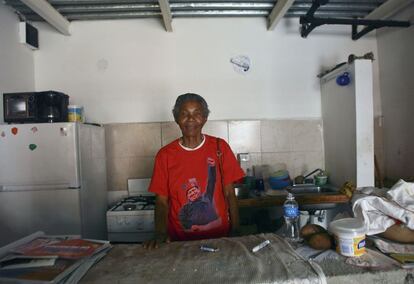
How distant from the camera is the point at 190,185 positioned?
1.36m

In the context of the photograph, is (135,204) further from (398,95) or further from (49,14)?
(398,95)

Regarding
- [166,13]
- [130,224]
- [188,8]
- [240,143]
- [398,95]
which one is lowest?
[130,224]

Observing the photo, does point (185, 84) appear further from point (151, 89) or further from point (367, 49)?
point (367, 49)

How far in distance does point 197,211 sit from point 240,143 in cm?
140

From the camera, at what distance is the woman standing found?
1354 millimetres

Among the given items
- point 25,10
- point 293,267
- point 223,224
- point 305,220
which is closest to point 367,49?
point 305,220

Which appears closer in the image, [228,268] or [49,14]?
[228,268]

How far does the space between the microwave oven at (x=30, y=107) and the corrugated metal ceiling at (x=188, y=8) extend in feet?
2.89

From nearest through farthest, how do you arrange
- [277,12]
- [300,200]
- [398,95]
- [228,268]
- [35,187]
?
[228,268], [35,187], [300,200], [277,12], [398,95]

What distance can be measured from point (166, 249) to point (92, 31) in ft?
8.03

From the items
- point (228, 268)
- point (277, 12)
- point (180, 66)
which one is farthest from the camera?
point (180, 66)

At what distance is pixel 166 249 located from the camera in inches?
37.8

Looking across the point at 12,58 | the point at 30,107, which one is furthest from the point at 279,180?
the point at 12,58

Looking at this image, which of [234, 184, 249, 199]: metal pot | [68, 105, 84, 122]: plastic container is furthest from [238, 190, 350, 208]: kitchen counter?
[68, 105, 84, 122]: plastic container
